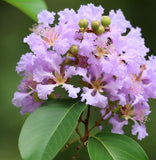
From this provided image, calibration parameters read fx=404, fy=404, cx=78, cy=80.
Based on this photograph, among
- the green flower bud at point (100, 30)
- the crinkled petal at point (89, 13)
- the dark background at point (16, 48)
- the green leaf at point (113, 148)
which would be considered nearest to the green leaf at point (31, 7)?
the crinkled petal at point (89, 13)

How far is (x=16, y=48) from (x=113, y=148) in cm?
351

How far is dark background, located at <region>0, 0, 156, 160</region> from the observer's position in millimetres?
3977

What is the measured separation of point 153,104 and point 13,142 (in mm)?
1503

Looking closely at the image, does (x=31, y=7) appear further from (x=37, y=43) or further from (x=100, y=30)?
(x=100, y=30)

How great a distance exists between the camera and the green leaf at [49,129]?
1.11 m

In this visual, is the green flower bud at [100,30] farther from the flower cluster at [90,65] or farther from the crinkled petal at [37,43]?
the crinkled petal at [37,43]

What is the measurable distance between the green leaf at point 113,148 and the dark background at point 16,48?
103 inches

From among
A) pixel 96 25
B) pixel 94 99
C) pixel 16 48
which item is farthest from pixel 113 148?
pixel 16 48

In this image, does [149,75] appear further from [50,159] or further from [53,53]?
[50,159]

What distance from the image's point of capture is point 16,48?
Result: 4621 millimetres

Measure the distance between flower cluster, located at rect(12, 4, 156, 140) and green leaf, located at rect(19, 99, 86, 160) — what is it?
44 mm

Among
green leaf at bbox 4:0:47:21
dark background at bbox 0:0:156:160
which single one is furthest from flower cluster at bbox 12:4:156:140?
dark background at bbox 0:0:156:160

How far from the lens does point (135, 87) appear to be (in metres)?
1.31

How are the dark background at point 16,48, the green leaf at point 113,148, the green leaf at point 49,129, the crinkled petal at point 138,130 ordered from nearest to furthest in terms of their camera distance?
the green leaf at point 49,129 < the green leaf at point 113,148 < the crinkled petal at point 138,130 < the dark background at point 16,48
